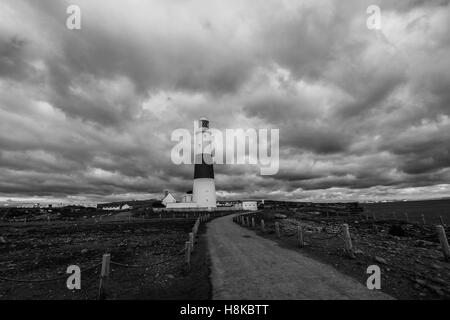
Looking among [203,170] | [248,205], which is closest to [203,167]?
[203,170]

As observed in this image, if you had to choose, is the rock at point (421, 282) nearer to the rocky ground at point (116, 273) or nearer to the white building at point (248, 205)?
the rocky ground at point (116, 273)

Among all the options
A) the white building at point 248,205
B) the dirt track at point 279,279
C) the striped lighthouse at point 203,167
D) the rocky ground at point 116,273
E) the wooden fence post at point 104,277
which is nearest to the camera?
the dirt track at point 279,279

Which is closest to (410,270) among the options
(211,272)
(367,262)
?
(367,262)

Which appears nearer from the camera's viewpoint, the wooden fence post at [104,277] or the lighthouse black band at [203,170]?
the wooden fence post at [104,277]

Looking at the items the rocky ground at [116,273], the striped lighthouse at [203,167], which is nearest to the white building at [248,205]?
the striped lighthouse at [203,167]

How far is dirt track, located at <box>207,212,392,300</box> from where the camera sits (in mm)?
7531

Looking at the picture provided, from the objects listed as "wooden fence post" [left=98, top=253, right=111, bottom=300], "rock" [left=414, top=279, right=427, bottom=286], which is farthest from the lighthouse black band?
"rock" [left=414, top=279, right=427, bottom=286]

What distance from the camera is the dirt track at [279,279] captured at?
297 inches

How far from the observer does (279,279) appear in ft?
29.6

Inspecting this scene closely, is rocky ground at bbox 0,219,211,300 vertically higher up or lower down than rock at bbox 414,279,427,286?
lower down

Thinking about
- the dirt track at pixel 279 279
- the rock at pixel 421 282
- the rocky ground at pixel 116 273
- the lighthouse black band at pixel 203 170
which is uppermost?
the lighthouse black band at pixel 203 170

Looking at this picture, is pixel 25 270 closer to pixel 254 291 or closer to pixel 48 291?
pixel 48 291

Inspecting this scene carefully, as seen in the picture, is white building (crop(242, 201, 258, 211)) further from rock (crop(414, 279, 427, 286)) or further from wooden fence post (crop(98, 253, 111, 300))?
wooden fence post (crop(98, 253, 111, 300))
